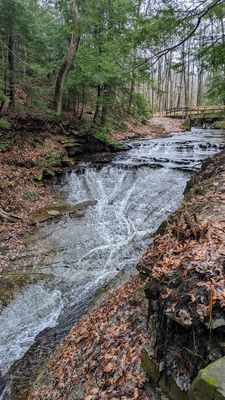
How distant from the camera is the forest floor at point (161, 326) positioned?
118 inches

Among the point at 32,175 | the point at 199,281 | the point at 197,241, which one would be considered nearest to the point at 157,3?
the point at 197,241

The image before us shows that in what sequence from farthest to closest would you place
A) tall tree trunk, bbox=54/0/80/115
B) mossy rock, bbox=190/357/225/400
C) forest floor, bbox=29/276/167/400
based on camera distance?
tall tree trunk, bbox=54/0/80/115, forest floor, bbox=29/276/167/400, mossy rock, bbox=190/357/225/400

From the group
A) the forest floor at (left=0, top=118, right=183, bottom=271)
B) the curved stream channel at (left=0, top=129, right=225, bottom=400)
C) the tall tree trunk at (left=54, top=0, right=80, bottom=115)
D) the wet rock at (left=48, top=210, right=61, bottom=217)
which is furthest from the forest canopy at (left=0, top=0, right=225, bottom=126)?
the wet rock at (left=48, top=210, right=61, bottom=217)

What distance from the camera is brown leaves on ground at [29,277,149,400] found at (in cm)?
360

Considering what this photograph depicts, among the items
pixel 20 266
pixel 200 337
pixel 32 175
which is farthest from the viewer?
pixel 32 175

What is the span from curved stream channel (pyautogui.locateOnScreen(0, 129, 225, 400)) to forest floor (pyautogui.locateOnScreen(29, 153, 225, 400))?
2.28ft

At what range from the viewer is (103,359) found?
409cm

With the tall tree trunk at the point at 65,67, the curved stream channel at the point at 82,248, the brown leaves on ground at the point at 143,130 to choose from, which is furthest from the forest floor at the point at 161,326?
the brown leaves on ground at the point at 143,130

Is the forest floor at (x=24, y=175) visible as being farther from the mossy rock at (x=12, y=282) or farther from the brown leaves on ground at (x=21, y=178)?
the mossy rock at (x=12, y=282)

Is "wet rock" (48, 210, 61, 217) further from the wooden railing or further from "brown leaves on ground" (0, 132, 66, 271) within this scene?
the wooden railing

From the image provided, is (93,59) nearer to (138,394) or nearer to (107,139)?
(107,139)

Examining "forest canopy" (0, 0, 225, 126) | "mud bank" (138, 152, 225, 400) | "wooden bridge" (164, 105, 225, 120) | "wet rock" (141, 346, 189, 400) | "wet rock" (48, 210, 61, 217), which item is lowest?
"wet rock" (48, 210, 61, 217)

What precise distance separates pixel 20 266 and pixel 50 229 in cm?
218

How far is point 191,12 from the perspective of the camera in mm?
5906
